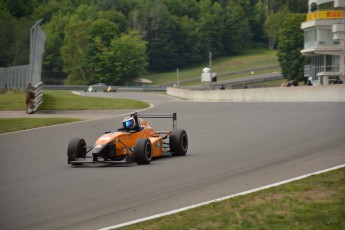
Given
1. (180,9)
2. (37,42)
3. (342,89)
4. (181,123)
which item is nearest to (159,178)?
(181,123)

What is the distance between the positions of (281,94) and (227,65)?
4127 inches

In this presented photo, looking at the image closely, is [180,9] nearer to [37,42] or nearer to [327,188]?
[37,42]

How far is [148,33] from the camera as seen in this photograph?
15712 centimetres

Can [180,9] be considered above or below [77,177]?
above

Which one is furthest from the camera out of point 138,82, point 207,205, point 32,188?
point 138,82

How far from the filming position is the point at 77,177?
14.8m

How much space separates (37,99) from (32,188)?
84.9ft

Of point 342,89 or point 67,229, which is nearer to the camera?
point 67,229

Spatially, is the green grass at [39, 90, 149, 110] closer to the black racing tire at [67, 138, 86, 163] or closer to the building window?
the black racing tire at [67, 138, 86, 163]

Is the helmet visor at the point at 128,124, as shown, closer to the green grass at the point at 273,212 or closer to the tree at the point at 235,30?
the green grass at the point at 273,212

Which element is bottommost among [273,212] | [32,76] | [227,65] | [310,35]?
[273,212]

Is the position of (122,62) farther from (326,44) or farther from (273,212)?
(273,212)

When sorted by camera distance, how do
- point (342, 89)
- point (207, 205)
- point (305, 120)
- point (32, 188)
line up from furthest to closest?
1. point (342, 89)
2. point (305, 120)
3. point (32, 188)
4. point (207, 205)

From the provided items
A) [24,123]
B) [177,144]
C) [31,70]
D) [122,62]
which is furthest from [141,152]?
[122,62]
